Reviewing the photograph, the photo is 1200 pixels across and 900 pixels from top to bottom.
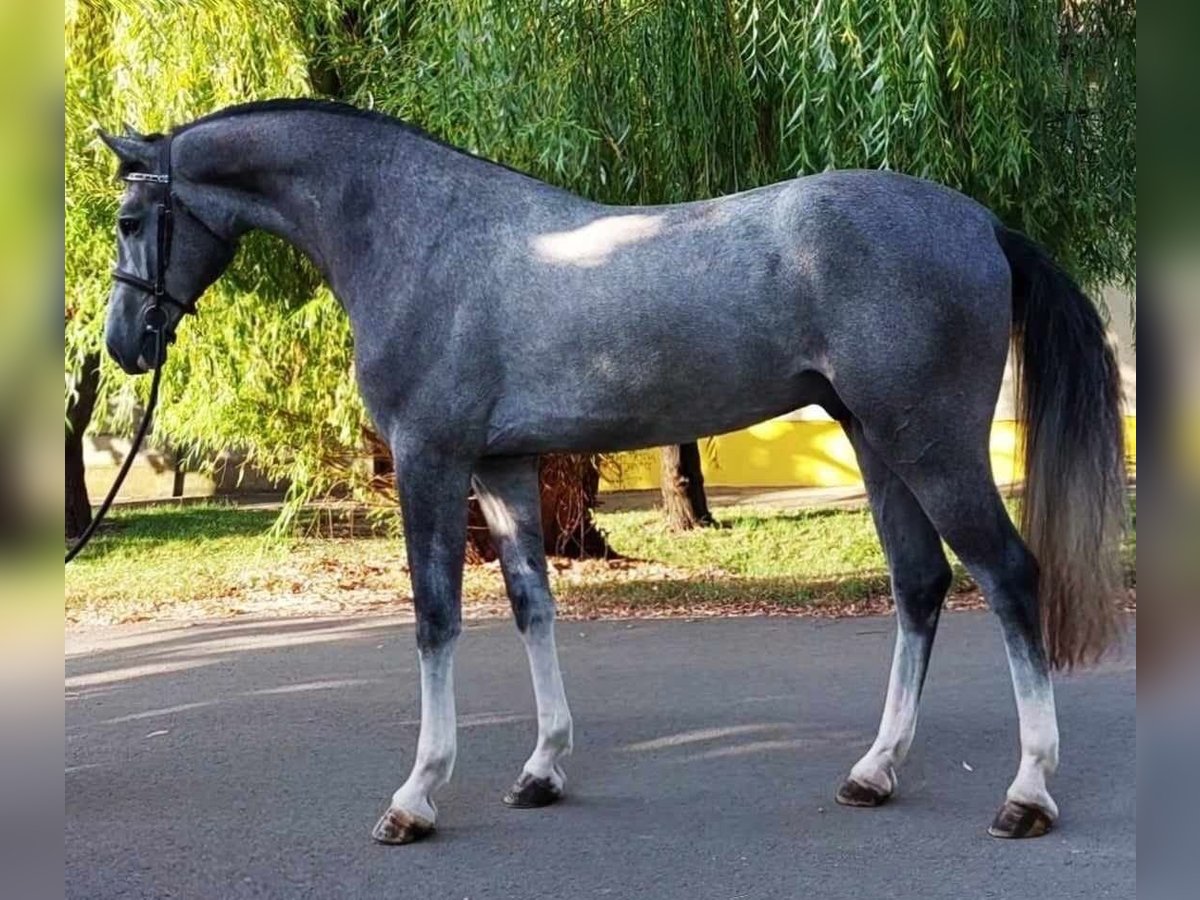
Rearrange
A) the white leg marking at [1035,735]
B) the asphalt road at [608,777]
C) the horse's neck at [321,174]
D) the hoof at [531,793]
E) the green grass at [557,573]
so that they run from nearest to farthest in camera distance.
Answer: the asphalt road at [608,777], the white leg marking at [1035,735], the horse's neck at [321,174], the hoof at [531,793], the green grass at [557,573]

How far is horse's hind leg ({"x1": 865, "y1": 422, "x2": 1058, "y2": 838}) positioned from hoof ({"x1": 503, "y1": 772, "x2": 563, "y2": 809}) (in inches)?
59.1

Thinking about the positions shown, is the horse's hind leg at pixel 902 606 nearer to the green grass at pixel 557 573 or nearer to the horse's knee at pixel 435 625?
the horse's knee at pixel 435 625

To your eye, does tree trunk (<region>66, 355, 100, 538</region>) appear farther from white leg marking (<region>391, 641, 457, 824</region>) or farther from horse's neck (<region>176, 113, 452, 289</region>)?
white leg marking (<region>391, 641, 457, 824</region>)

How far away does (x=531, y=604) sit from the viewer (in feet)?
14.7

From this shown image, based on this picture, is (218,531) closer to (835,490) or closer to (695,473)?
(695,473)

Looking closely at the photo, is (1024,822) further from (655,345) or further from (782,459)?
(782,459)

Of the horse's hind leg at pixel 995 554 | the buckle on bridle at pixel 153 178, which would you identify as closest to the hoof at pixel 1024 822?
the horse's hind leg at pixel 995 554

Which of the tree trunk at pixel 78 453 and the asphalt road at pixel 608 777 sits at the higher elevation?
the tree trunk at pixel 78 453

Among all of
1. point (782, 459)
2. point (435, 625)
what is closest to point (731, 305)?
point (435, 625)

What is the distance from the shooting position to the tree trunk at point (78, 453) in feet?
34.9

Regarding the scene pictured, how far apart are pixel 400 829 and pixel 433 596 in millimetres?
755

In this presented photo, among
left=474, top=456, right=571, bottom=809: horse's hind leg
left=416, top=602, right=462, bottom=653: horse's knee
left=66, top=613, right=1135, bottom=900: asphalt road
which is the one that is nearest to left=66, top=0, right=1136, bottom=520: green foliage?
left=474, top=456, right=571, bottom=809: horse's hind leg

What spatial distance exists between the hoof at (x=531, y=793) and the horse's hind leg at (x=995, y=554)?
1502 mm

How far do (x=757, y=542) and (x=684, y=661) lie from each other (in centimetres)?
462
